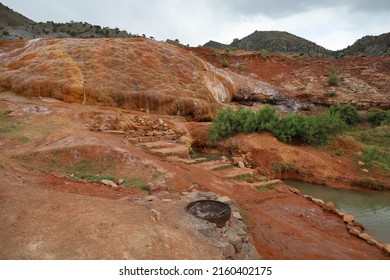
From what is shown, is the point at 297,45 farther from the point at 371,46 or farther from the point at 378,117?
the point at 378,117

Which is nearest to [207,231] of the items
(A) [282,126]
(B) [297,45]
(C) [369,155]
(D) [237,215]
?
(D) [237,215]

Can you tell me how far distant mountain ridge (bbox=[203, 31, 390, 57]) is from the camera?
44037mm

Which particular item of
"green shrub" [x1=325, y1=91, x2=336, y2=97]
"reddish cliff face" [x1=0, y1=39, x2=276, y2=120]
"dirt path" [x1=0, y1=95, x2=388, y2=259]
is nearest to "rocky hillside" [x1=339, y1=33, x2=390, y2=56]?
"green shrub" [x1=325, y1=91, x2=336, y2=97]

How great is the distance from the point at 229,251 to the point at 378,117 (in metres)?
22.7

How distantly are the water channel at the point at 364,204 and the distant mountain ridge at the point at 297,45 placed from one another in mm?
37453

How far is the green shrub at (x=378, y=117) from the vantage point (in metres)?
23.2

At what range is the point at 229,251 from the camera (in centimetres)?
523

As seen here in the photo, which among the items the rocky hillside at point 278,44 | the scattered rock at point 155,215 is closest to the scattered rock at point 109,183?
the scattered rock at point 155,215

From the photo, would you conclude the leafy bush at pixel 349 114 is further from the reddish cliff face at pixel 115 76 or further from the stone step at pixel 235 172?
the stone step at pixel 235 172

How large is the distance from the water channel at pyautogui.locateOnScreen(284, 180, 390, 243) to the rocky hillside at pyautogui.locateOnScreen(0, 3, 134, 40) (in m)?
39.1

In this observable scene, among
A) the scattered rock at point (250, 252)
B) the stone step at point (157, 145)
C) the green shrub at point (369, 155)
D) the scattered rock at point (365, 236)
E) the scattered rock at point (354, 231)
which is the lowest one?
the scattered rock at point (354, 231)

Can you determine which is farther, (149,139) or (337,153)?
(337,153)

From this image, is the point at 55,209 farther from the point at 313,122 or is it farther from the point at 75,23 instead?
the point at 75,23

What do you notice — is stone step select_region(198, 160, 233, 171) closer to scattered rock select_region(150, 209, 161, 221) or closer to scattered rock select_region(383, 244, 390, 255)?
scattered rock select_region(150, 209, 161, 221)
